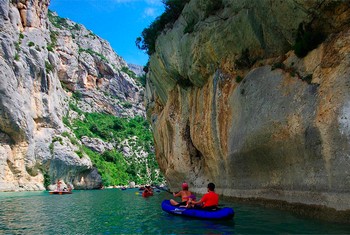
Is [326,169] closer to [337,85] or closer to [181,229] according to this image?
[337,85]

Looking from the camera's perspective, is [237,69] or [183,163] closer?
[237,69]

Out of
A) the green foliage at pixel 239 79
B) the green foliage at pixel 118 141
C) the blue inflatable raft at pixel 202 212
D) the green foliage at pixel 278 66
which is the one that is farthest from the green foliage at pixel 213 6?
the green foliage at pixel 118 141

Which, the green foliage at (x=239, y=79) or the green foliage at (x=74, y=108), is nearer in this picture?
the green foliage at (x=239, y=79)

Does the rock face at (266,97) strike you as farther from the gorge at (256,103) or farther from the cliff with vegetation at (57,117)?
the cliff with vegetation at (57,117)

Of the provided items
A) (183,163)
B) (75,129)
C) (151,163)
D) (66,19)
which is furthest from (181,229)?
(66,19)

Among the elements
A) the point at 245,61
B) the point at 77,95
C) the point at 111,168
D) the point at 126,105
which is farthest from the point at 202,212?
the point at 126,105

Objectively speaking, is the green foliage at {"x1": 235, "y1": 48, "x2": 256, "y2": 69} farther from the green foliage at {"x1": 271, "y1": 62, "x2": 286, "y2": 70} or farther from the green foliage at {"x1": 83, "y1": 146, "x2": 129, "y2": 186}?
the green foliage at {"x1": 83, "y1": 146, "x2": 129, "y2": 186}

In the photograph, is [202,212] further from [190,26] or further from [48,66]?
[48,66]

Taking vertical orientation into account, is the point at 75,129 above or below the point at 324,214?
above

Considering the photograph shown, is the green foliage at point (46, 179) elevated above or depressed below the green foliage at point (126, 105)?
below

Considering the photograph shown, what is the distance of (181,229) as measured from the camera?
1100 cm

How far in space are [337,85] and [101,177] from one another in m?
64.8

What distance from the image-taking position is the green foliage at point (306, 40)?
512 inches

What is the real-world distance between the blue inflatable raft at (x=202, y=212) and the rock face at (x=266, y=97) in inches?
125
